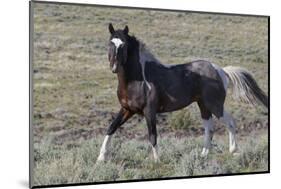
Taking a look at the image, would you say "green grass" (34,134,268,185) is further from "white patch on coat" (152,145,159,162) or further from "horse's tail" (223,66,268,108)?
"horse's tail" (223,66,268,108)

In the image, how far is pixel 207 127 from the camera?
514 centimetres

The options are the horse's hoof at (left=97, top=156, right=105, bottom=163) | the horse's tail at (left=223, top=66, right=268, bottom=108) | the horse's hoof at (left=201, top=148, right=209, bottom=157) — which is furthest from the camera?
the horse's tail at (left=223, top=66, right=268, bottom=108)

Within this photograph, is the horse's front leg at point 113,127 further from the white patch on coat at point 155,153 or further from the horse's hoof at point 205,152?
the horse's hoof at point 205,152

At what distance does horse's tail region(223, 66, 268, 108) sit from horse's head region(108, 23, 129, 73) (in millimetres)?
959

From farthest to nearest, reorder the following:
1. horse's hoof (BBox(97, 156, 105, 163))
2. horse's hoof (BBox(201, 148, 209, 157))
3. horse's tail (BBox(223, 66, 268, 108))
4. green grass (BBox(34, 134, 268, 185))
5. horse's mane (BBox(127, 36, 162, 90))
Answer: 1. horse's tail (BBox(223, 66, 268, 108))
2. horse's hoof (BBox(201, 148, 209, 157))
3. horse's mane (BBox(127, 36, 162, 90))
4. horse's hoof (BBox(97, 156, 105, 163))
5. green grass (BBox(34, 134, 268, 185))

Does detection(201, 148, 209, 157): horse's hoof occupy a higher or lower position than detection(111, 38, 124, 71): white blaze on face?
lower

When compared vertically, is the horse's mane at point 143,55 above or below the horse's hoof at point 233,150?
above

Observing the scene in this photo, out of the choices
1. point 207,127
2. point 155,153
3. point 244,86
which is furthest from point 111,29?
point 244,86

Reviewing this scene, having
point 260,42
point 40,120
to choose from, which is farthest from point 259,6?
point 40,120

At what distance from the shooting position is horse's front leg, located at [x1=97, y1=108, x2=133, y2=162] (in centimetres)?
479

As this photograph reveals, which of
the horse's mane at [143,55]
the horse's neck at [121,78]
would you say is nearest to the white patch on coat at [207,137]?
the horse's mane at [143,55]

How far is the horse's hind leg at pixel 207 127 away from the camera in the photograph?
513cm

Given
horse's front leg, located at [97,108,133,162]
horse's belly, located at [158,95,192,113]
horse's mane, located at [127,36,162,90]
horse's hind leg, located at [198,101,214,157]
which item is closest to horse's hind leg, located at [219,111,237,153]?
horse's hind leg, located at [198,101,214,157]

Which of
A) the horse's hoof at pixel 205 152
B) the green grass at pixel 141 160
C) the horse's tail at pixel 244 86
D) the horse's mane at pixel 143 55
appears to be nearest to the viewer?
the green grass at pixel 141 160
